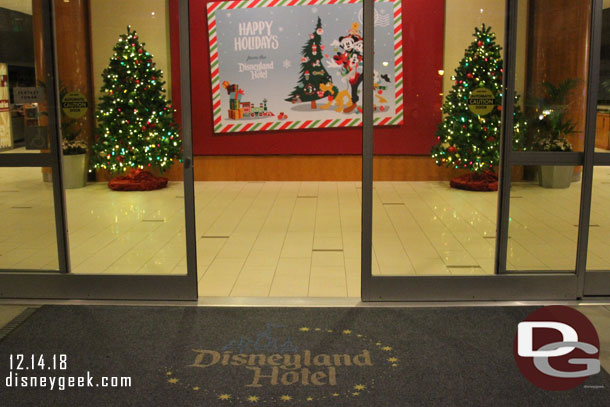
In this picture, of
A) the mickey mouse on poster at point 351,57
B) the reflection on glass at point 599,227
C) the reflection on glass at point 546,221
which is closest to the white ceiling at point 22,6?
the reflection on glass at point 546,221

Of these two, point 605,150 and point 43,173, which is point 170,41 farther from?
point 605,150

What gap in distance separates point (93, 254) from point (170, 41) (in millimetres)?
1636

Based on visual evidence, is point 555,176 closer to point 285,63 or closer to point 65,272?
point 65,272

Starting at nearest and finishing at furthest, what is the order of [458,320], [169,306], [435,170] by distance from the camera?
[458,320], [169,306], [435,170]

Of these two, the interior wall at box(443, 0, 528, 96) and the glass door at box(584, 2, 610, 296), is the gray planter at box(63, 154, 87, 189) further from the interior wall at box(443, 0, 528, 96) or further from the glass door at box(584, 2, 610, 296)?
the glass door at box(584, 2, 610, 296)

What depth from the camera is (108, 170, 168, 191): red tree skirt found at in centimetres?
495

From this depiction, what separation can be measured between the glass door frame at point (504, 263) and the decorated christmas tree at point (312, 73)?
5138mm

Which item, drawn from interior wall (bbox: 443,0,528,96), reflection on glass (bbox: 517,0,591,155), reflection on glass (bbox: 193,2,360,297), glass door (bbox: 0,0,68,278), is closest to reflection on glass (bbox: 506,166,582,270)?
reflection on glass (bbox: 517,0,591,155)

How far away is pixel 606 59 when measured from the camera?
4.21 meters

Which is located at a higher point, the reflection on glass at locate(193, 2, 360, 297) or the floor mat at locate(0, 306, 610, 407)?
the reflection on glass at locate(193, 2, 360, 297)

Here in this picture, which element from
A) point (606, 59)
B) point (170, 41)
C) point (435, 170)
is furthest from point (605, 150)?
point (170, 41)

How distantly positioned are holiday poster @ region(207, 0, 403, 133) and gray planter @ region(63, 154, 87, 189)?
4707 millimetres

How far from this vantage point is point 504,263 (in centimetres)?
445

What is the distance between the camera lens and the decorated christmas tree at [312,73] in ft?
30.2
